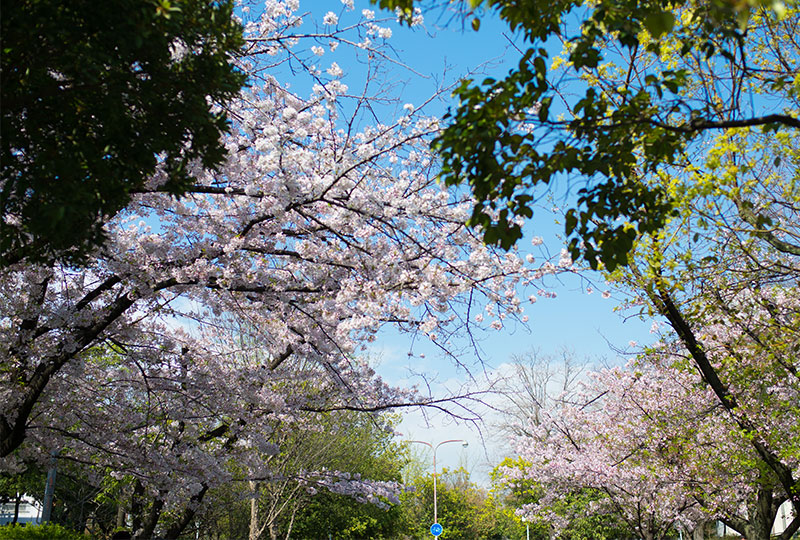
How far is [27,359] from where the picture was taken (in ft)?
25.0

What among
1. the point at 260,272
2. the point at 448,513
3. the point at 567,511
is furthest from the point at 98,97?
the point at 448,513

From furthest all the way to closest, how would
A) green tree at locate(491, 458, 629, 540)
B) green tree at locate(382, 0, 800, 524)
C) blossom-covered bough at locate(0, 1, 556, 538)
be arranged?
green tree at locate(491, 458, 629, 540)
blossom-covered bough at locate(0, 1, 556, 538)
green tree at locate(382, 0, 800, 524)

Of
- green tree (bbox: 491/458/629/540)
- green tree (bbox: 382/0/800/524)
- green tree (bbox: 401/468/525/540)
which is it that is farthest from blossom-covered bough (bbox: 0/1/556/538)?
green tree (bbox: 401/468/525/540)

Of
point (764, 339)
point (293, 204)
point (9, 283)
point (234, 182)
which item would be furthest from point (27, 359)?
point (764, 339)

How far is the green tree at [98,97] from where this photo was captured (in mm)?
3576

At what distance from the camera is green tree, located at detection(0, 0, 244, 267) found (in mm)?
3576

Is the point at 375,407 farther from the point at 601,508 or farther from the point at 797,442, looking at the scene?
the point at 601,508

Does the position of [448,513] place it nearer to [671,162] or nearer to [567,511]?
[567,511]

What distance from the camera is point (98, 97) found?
3.97m

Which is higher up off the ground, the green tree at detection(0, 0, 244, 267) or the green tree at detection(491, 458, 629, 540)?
the green tree at detection(0, 0, 244, 267)

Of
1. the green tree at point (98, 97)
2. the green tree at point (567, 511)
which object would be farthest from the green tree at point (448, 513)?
the green tree at point (98, 97)

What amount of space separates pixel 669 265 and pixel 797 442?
3.48 metres

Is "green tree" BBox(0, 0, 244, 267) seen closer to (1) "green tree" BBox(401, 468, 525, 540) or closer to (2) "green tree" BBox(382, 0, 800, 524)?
(2) "green tree" BBox(382, 0, 800, 524)

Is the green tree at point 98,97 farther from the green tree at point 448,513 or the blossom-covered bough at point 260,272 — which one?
the green tree at point 448,513
